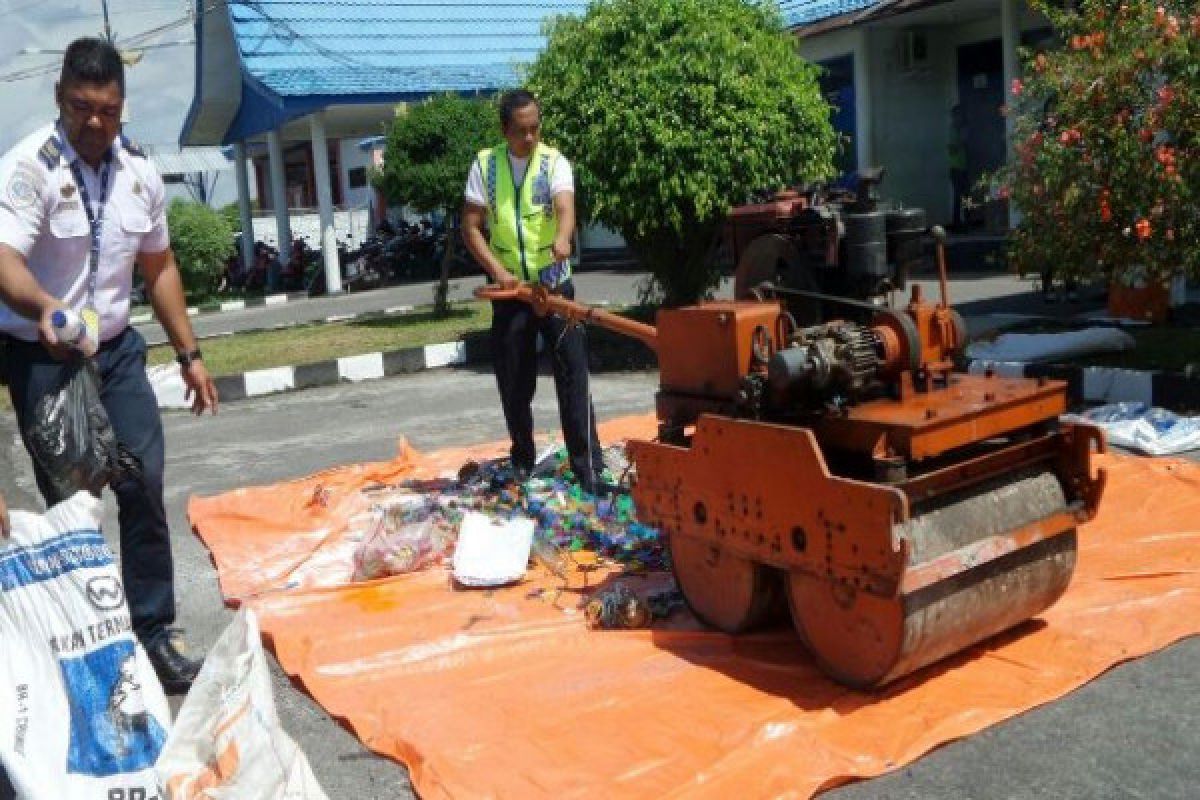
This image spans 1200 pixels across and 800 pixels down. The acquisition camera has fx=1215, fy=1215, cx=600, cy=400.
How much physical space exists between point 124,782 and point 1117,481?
168 inches

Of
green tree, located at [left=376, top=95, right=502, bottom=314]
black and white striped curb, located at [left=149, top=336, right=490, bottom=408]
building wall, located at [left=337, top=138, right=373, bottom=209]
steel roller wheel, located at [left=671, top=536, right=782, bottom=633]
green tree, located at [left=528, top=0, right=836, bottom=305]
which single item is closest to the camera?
steel roller wheel, located at [left=671, top=536, right=782, bottom=633]

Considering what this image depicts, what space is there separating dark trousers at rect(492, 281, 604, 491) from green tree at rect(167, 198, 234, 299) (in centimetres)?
1914

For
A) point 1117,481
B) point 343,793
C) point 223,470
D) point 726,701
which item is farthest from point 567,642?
point 223,470

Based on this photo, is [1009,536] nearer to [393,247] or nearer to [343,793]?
[343,793]

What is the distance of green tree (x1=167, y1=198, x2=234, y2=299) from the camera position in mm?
23484

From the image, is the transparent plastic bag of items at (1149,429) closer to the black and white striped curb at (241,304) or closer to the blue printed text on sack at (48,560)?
the blue printed text on sack at (48,560)

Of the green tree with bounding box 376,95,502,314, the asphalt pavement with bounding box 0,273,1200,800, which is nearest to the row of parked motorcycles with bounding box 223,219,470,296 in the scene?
the green tree with bounding box 376,95,502,314

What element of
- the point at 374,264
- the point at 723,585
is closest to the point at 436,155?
the point at 374,264

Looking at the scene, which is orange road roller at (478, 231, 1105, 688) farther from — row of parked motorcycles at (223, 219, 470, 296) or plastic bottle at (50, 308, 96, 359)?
→ row of parked motorcycles at (223, 219, 470, 296)

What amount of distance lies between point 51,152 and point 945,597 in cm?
284

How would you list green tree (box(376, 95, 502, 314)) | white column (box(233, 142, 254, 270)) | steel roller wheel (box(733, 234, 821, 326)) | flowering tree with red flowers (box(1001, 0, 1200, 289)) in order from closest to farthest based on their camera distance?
steel roller wheel (box(733, 234, 821, 326)), flowering tree with red flowers (box(1001, 0, 1200, 289)), green tree (box(376, 95, 502, 314)), white column (box(233, 142, 254, 270))

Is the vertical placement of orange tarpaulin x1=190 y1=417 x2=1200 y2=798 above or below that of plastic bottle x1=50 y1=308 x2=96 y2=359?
below

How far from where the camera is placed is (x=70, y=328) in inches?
130

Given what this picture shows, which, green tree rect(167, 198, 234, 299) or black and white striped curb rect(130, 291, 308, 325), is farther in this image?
green tree rect(167, 198, 234, 299)
